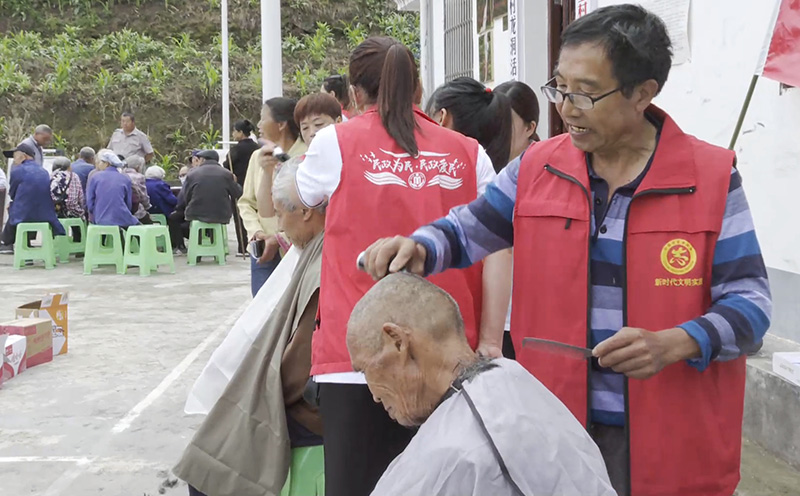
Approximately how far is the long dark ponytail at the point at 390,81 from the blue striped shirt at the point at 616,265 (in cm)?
53

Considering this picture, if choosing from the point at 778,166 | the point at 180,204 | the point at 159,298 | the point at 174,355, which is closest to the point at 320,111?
the point at 778,166

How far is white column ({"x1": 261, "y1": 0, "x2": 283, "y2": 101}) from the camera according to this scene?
424 inches

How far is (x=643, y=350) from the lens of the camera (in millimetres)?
1832

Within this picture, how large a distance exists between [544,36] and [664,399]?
24.5ft

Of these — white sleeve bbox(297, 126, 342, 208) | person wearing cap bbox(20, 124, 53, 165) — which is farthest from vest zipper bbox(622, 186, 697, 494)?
person wearing cap bbox(20, 124, 53, 165)

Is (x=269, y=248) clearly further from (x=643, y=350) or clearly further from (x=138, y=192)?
(x=138, y=192)

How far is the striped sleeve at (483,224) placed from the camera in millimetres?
2223

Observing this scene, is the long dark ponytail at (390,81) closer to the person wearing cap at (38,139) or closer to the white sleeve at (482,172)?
the white sleeve at (482,172)

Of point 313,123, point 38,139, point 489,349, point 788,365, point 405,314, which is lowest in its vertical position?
point 788,365

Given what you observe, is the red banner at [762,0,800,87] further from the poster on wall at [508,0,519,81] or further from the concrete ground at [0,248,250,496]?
the poster on wall at [508,0,519,81]

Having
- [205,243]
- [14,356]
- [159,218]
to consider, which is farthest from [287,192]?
[159,218]

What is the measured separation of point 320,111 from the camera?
14.3ft

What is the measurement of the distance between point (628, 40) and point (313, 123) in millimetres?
2568

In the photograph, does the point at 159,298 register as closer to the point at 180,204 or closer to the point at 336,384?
the point at 180,204
